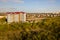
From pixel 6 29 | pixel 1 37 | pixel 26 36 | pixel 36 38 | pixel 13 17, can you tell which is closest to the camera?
pixel 36 38

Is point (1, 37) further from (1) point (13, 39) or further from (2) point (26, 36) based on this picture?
(2) point (26, 36)

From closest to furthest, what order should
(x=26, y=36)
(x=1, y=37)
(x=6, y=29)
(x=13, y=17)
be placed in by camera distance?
1. (x=26, y=36)
2. (x=1, y=37)
3. (x=6, y=29)
4. (x=13, y=17)

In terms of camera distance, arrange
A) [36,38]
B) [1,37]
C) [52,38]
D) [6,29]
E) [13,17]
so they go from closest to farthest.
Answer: [52,38], [36,38], [1,37], [6,29], [13,17]

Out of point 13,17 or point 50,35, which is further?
point 13,17

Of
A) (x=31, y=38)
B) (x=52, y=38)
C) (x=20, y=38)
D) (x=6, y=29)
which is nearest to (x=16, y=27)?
(x=6, y=29)

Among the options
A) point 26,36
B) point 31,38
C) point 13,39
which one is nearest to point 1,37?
point 13,39

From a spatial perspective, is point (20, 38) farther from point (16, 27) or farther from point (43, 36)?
point (16, 27)

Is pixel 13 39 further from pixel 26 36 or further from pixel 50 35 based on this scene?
pixel 50 35

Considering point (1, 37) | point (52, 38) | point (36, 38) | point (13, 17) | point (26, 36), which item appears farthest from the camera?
point (13, 17)

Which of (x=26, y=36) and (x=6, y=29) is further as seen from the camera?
(x=6, y=29)
